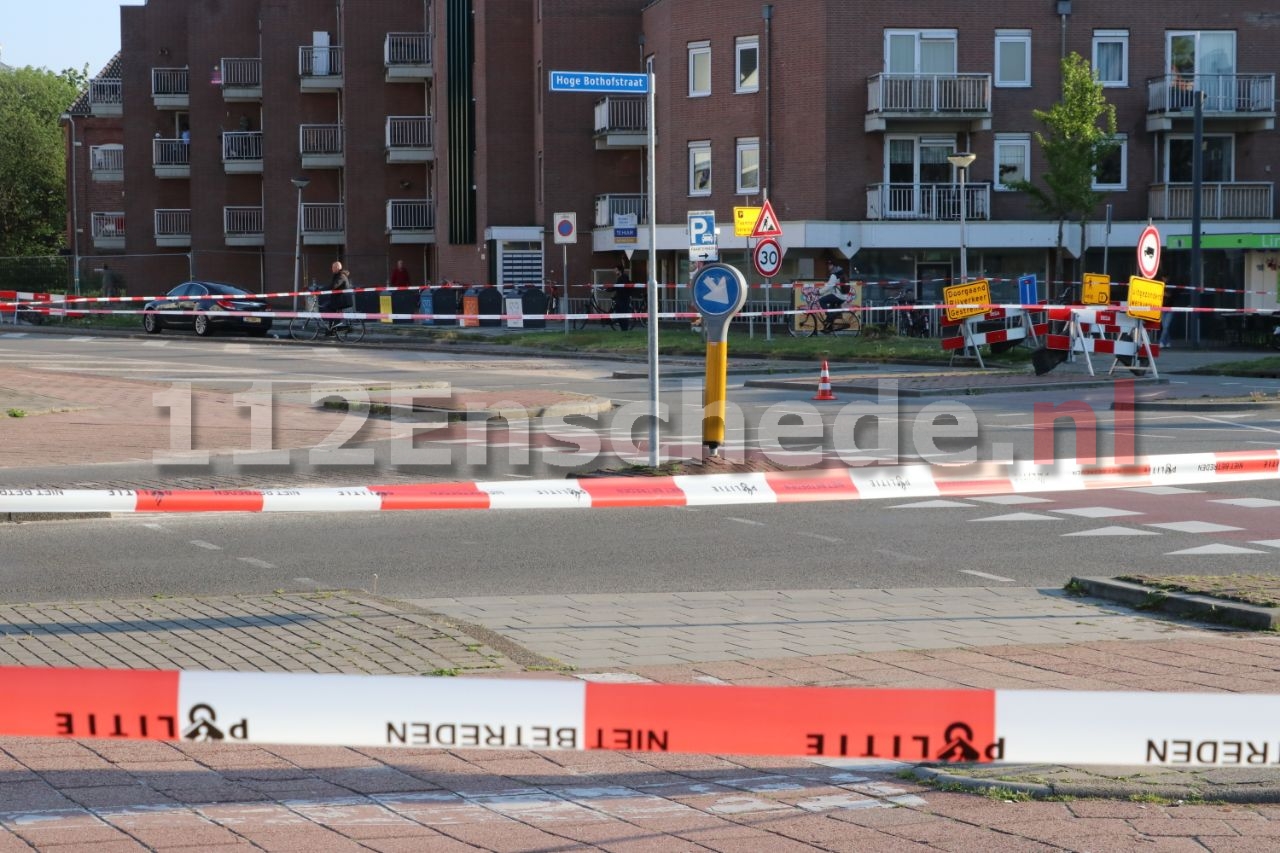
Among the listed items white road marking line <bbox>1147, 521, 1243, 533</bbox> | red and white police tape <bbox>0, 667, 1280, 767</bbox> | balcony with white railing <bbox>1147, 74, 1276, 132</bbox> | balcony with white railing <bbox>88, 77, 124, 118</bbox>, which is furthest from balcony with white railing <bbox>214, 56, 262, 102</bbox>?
red and white police tape <bbox>0, 667, 1280, 767</bbox>

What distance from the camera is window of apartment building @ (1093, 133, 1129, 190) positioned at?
150 feet

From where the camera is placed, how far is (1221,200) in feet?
148

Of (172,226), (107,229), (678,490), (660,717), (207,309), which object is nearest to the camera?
(660,717)

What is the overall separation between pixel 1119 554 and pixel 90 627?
632cm

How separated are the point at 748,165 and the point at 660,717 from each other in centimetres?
4341

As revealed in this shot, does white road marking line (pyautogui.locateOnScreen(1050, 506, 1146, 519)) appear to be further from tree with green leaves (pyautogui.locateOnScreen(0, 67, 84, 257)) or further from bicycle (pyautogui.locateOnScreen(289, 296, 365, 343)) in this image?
tree with green leaves (pyautogui.locateOnScreen(0, 67, 84, 257))

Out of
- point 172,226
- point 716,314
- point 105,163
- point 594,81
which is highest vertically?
point 105,163

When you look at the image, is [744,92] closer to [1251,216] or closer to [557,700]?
[1251,216]

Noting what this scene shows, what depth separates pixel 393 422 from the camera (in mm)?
20281

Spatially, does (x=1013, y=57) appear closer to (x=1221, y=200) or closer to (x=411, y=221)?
(x=1221, y=200)

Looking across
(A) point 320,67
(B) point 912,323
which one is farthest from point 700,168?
(A) point 320,67

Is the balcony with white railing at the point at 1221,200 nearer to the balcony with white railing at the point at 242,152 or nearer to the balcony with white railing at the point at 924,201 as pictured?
the balcony with white railing at the point at 924,201

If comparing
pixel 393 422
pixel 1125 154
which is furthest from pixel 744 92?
pixel 393 422

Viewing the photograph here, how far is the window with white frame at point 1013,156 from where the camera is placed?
45406mm
